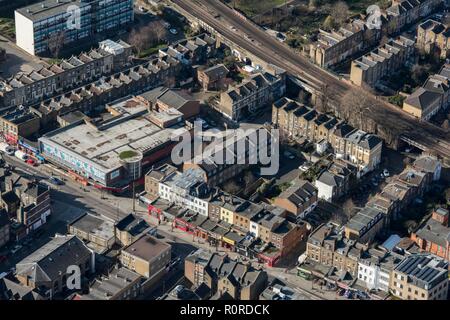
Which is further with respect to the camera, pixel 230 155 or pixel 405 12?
pixel 405 12

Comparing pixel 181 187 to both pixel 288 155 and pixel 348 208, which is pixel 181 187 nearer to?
pixel 288 155

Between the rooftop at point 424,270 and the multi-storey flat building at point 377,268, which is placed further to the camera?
the multi-storey flat building at point 377,268

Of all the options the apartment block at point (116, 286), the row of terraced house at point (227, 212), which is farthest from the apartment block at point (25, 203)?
the apartment block at point (116, 286)

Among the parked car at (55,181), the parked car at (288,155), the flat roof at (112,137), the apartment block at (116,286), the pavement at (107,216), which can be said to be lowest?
the pavement at (107,216)

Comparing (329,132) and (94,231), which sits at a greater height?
(329,132)

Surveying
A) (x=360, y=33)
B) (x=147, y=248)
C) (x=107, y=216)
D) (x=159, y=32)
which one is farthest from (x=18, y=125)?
(x=360, y=33)

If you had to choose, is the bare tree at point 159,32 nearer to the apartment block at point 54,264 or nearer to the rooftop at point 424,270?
the apartment block at point 54,264

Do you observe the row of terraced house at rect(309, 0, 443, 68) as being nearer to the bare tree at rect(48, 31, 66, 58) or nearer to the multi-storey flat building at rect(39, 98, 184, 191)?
the multi-storey flat building at rect(39, 98, 184, 191)
